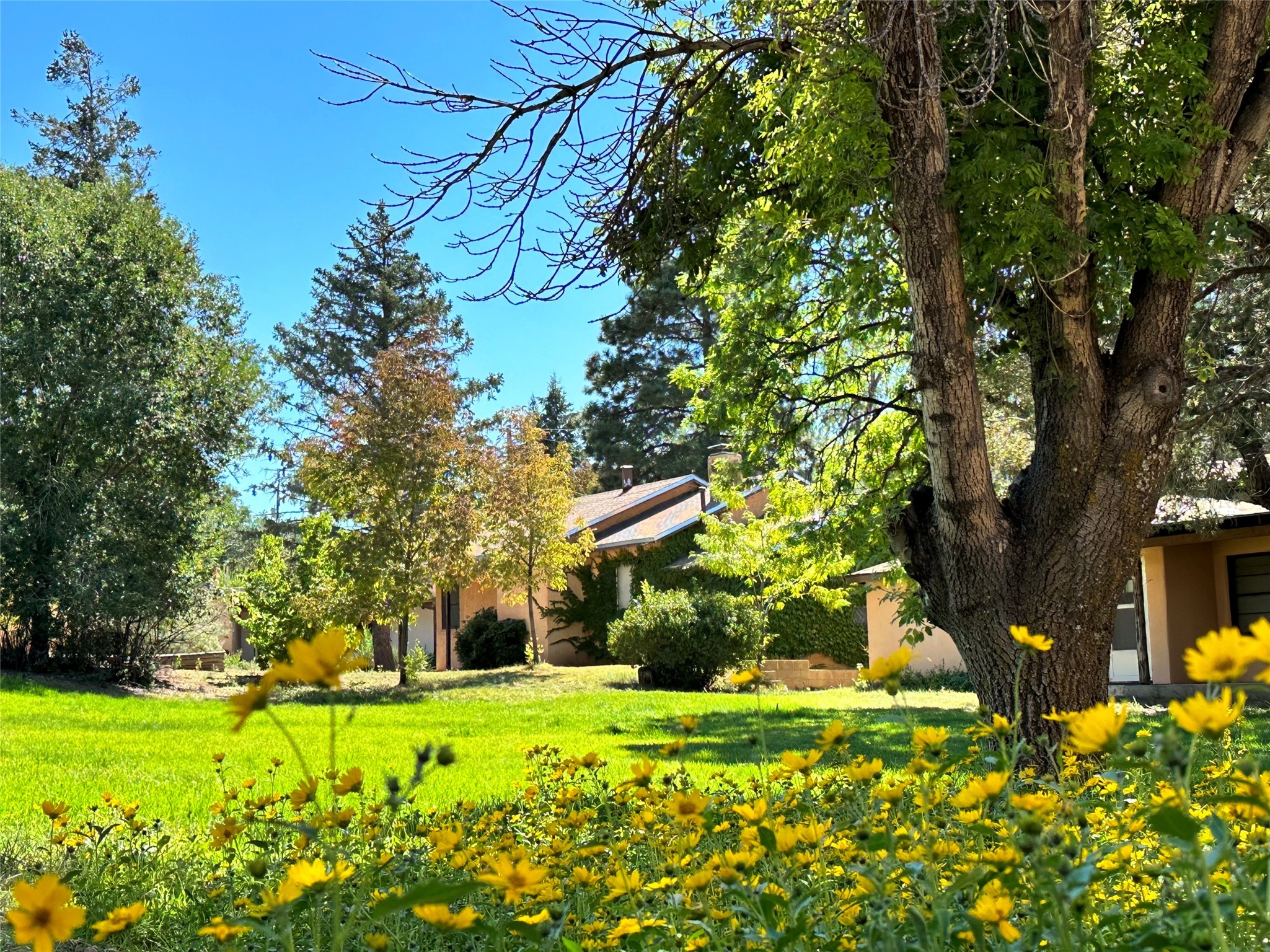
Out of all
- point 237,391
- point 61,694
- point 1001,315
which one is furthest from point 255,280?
point 1001,315

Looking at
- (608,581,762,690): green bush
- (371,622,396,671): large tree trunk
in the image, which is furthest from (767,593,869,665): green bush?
(371,622,396,671): large tree trunk

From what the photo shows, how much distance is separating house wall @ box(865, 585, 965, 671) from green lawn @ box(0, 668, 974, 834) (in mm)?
2535

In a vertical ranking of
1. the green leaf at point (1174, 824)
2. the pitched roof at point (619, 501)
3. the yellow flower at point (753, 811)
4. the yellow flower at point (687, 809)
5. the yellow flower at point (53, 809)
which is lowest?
the yellow flower at point (53, 809)

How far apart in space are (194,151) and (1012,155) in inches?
769

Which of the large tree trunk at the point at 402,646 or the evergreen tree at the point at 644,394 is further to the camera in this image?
the evergreen tree at the point at 644,394

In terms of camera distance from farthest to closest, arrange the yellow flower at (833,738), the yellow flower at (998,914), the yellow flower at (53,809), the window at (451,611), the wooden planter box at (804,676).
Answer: the window at (451,611) < the wooden planter box at (804,676) < the yellow flower at (53,809) < the yellow flower at (833,738) < the yellow flower at (998,914)

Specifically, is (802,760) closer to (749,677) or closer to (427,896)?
(749,677)

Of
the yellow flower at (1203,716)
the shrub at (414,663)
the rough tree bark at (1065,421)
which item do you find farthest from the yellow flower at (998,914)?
the shrub at (414,663)

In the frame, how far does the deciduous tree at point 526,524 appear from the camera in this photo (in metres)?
21.9

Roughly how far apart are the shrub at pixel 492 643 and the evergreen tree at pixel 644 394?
13.2 metres

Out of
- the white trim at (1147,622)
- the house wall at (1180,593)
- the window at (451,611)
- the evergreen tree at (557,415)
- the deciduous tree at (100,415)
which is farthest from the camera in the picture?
the evergreen tree at (557,415)

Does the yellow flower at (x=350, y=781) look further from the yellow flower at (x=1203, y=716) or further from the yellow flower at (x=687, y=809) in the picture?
the yellow flower at (x=1203, y=716)

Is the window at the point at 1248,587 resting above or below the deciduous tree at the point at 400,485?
below

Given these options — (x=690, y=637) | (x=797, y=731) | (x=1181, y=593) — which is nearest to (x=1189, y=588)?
(x=1181, y=593)
